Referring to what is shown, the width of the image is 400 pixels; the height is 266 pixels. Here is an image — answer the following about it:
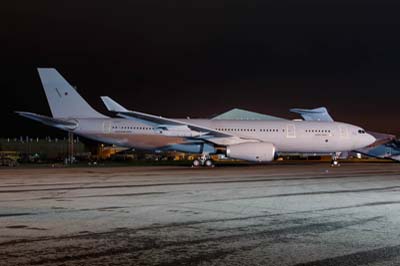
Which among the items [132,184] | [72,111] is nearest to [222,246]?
[132,184]

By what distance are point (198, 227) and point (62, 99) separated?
30.9 meters

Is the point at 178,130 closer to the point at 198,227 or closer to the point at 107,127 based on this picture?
the point at 107,127

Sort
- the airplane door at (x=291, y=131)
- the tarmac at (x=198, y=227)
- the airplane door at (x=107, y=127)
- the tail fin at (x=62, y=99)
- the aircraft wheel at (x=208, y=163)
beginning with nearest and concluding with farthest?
the tarmac at (x=198, y=227) < the aircraft wheel at (x=208, y=163) < the airplane door at (x=107, y=127) < the airplane door at (x=291, y=131) < the tail fin at (x=62, y=99)

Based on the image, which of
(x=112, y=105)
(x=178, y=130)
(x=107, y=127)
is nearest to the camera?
(x=112, y=105)

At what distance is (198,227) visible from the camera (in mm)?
10227

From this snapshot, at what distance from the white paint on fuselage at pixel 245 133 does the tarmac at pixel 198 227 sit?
20.7 m

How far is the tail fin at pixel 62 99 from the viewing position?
39.3m

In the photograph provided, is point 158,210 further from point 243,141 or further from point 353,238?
point 243,141

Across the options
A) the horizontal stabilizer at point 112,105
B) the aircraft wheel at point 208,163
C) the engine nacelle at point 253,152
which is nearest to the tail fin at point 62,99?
the horizontal stabilizer at point 112,105

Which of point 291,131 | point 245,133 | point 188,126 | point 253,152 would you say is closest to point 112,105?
point 188,126

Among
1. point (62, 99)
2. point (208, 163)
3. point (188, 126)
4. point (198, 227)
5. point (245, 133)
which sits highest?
point (62, 99)

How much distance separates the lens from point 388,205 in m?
14.1

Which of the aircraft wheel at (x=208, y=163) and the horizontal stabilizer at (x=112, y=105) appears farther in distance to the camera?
the aircraft wheel at (x=208, y=163)

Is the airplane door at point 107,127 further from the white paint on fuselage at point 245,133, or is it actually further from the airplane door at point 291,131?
the airplane door at point 291,131
